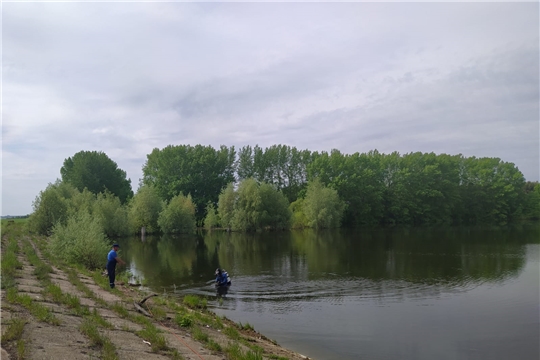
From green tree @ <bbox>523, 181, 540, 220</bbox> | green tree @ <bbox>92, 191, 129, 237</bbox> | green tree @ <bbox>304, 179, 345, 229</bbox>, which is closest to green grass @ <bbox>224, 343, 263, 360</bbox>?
green tree @ <bbox>92, 191, 129, 237</bbox>

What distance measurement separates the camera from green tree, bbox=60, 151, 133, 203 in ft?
268

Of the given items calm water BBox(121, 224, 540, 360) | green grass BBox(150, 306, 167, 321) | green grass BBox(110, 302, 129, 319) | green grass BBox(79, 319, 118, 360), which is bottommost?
calm water BBox(121, 224, 540, 360)

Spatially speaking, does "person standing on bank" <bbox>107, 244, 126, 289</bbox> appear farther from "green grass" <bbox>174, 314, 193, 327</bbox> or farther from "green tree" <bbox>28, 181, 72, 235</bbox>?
"green tree" <bbox>28, 181, 72, 235</bbox>

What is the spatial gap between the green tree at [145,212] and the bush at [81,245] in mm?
40470

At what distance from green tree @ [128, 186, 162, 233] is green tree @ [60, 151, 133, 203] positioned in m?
13.5

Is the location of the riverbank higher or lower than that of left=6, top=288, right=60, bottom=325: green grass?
lower

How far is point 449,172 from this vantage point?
85688mm

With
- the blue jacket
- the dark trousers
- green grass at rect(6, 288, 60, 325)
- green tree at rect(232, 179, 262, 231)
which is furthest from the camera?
green tree at rect(232, 179, 262, 231)

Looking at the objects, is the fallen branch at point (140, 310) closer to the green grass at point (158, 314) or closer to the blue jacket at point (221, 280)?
the green grass at point (158, 314)

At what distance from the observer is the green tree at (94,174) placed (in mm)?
81775

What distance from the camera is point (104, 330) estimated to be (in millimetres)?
10516

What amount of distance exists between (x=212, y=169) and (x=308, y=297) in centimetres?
6850

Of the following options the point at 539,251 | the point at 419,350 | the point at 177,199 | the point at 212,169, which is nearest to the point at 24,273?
the point at 419,350

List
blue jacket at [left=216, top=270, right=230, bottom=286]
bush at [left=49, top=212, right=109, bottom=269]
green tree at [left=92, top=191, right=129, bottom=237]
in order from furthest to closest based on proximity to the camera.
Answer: green tree at [left=92, top=191, right=129, bottom=237], bush at [left=49, top=212, right=109, bottom=269], blue jacket at [left=216, top=270, right=230, bottom=286]
